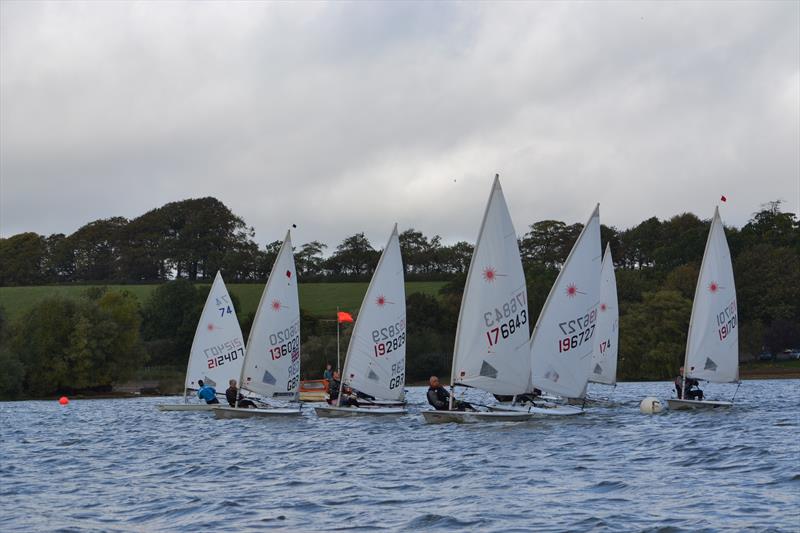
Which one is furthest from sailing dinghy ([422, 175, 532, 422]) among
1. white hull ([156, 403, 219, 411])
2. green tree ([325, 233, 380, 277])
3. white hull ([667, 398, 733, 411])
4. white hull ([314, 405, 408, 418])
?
green tree ([325, 233, 380, 277])

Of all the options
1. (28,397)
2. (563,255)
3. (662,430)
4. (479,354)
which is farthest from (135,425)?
(563,255)

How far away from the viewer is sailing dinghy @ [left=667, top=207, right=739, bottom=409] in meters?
38.6

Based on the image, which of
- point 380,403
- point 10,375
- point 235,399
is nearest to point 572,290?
point 380,403

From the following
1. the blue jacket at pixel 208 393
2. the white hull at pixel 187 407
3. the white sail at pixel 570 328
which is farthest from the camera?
the white hull at pixel 187 407

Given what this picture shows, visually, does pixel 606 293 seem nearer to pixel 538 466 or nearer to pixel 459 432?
pixel 459 432

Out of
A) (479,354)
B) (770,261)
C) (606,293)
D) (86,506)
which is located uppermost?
(770,261)

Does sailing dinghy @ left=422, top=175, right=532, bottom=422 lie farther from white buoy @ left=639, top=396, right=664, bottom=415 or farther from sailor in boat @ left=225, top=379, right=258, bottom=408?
sailor in boat @ left=225, top=379, right=258, bottom=408

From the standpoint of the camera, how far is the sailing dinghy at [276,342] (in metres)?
40.5

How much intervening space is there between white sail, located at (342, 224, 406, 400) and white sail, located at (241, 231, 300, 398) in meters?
4.03

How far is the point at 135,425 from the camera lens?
39.8 m

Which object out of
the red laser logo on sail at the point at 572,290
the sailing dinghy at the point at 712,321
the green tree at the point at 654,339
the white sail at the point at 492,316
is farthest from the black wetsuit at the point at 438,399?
the green tree at the point at 654,339

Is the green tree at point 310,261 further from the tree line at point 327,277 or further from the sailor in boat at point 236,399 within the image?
the sailor in boat at point 236,399

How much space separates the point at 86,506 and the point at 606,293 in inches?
1303

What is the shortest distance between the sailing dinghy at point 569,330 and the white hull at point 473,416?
3016 mm
